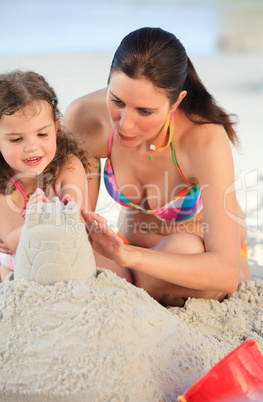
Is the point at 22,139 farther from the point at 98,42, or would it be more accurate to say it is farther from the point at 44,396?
the point at 98,42

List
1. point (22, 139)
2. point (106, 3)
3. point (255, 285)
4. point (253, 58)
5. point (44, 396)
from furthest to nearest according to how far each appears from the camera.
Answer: point (106, 3), point (253, 58), point (255, 285), point (22, 139), point (44, 396)

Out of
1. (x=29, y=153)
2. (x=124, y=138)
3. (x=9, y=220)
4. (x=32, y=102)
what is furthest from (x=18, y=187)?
(x=124, y=138)

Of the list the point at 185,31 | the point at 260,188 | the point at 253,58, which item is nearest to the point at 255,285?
the point at 260,188

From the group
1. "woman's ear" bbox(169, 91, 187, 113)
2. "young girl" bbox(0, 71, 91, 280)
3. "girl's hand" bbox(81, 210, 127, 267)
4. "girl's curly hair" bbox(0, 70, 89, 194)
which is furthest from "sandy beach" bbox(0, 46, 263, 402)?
"woman's ear" bbox(169, 91, 187, 113)

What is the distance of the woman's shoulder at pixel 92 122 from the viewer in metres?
2.32

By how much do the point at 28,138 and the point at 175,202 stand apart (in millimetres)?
710

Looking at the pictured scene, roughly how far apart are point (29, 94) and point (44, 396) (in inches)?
41.7

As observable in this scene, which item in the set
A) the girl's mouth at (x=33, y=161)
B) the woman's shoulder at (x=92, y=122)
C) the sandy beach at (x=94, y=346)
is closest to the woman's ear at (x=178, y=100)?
the woman's shoulder at (x=92, y=122)

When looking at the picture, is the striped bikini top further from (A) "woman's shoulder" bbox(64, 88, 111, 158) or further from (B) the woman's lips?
(B) the woman's lips

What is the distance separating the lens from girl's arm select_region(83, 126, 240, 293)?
1.87 meters

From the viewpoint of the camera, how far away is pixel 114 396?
129 cm

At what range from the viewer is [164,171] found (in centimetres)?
222

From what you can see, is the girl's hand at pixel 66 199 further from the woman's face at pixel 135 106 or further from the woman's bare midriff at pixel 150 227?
the woman's bare midriff at pixel 150 227

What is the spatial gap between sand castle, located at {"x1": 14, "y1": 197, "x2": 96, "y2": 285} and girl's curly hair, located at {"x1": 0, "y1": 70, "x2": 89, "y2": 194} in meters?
0.54
